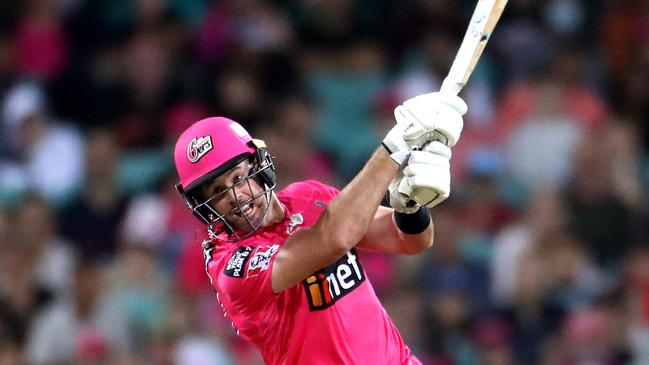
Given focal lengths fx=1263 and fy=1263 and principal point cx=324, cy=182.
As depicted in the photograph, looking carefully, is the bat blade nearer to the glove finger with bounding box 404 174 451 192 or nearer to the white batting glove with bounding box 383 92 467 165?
the white batting glove with bounding box 383 92 467 165

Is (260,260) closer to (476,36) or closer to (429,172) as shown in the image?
(429,172)

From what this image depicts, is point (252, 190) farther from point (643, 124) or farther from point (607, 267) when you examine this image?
point (643, 124)

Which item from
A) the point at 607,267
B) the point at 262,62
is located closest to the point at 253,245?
the point at 607,267

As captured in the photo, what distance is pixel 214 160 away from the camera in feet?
16.9

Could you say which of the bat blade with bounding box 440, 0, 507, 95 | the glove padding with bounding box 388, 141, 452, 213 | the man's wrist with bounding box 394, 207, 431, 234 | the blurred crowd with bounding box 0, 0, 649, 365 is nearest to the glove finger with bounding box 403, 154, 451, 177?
the glove padding with bounding box 388, 141, 452, 213

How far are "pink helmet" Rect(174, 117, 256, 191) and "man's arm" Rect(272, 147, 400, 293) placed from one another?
1.66 ft

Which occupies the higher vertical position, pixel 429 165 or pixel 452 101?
pixel 452 101

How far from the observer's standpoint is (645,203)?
8.85 meters

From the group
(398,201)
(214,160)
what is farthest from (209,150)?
(398,201)

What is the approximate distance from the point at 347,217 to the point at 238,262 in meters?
0.55

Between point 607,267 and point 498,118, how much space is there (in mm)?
1671

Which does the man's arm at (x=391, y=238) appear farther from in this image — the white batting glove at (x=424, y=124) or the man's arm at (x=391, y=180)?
the white batting glove at (x=424, y=124)

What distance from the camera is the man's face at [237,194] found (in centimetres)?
515

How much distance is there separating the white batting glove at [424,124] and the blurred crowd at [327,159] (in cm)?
369
